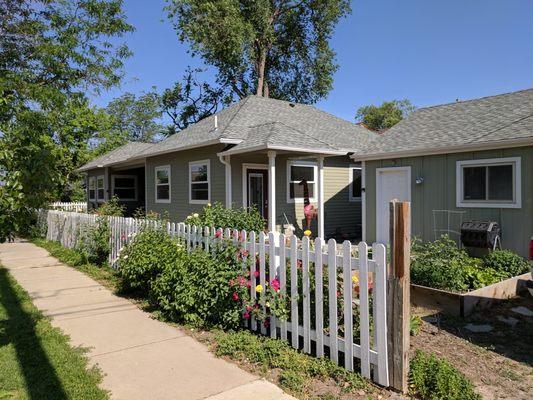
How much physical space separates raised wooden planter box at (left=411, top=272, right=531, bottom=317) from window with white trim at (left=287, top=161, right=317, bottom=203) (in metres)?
7.56

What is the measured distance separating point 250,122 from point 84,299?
28.8 ft

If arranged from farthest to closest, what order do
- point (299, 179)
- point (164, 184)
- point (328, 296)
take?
point (164, 184) → point (299, 179) → point (328, 296)

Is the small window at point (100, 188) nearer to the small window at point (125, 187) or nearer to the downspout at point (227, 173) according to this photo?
the small window at point (125, 187)

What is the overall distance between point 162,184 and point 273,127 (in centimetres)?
613

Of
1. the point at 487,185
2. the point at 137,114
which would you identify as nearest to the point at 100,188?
the point at 487,185

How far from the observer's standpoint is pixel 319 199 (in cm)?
1212

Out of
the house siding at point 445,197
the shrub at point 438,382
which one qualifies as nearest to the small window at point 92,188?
the house siding at point 445,197

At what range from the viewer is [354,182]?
49.7ft

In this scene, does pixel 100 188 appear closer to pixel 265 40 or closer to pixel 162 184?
→ pixel 162 184

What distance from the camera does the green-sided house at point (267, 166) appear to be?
11531 millimetres

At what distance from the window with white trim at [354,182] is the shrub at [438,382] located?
11681 mm

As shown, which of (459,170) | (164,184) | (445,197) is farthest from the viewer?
(164,184)

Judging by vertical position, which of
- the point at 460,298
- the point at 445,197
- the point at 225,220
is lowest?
the point at 460,298

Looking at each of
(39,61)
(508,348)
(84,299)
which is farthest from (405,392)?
(39,61)
